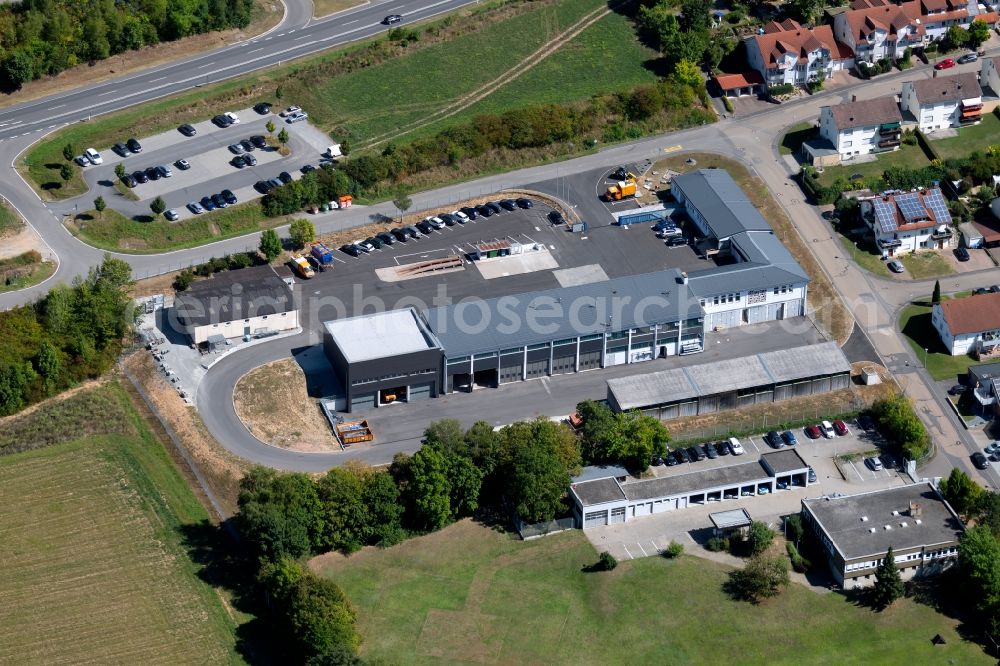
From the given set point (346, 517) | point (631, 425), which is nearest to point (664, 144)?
point (631, 425)

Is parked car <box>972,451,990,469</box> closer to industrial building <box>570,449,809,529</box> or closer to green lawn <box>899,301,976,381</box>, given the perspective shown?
green lawn <box>899,301,976,381</box>

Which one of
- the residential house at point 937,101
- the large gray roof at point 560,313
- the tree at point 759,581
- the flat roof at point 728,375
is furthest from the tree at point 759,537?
the residential house at point 937,101

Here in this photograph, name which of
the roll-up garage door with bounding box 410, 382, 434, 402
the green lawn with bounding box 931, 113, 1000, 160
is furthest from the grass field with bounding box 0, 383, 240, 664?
the green lawn with bounding box 931, 113, 1000, 160

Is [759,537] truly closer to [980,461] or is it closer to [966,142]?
[980,461]

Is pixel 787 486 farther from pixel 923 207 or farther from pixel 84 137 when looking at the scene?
pixel 84 137

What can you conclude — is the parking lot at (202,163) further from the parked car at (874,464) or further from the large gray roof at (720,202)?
the parked car at (874,464)

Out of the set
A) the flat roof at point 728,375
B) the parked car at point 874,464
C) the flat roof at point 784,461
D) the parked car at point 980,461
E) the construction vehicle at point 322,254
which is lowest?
the parked car at point 980,461
